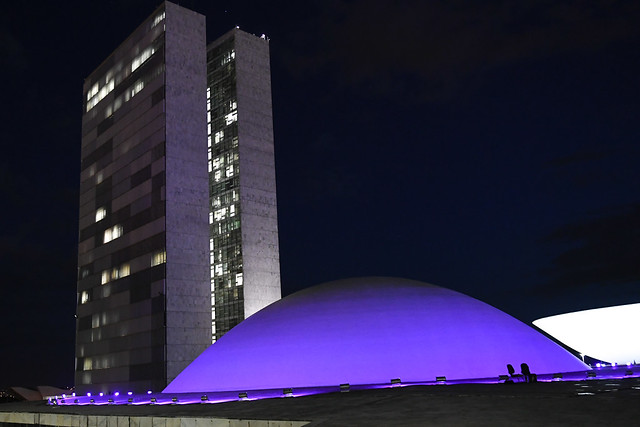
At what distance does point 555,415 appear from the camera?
16.8m

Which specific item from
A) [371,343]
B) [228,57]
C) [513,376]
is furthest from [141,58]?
[513,376]

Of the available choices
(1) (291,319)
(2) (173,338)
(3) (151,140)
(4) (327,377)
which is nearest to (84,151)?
(3) (151,140)

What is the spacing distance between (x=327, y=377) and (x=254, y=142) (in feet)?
230

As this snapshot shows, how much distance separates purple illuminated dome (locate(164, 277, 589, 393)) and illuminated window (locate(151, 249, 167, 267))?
34197 mm

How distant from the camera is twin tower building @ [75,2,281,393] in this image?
79500mm

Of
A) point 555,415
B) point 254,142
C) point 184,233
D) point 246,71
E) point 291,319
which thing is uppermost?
point 246,71

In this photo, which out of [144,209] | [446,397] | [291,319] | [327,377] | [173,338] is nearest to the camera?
[446,397]

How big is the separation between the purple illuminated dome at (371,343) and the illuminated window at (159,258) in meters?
34.2

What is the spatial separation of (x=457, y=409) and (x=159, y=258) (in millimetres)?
Answer: 65503

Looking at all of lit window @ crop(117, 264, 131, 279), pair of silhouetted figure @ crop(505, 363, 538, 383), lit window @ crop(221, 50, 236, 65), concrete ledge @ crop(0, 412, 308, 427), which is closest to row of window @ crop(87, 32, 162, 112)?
lit window @ crop(221, 50, 236, 65)

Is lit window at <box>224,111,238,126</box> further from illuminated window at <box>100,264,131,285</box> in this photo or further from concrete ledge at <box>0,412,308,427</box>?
concrete ledge at <box>0,412,308,427</box>

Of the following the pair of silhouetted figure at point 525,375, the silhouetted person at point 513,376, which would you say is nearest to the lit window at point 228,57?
the silhouetted person at point 513,376

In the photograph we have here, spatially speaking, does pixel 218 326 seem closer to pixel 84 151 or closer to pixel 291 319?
pixel 84 151

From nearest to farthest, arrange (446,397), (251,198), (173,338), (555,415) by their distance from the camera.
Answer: (555,415) < (446,397) < (173,338) < (251,198)
